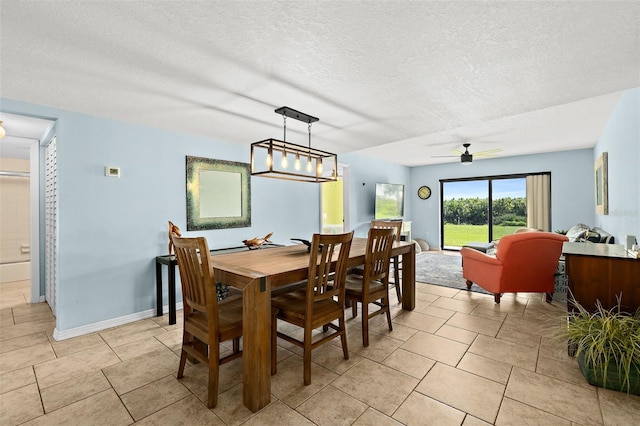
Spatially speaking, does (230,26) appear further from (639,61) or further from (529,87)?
(639,61)

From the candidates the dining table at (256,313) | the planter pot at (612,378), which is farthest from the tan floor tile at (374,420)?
the planter pot at (612,378)

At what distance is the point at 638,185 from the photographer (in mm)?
2553

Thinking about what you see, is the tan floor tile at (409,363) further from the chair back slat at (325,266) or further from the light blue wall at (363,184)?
the light blue wall at (363,184)

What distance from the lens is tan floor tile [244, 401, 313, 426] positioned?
165 centimetres

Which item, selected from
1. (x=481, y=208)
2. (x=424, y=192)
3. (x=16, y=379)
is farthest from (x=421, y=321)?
(x=424, y=192)

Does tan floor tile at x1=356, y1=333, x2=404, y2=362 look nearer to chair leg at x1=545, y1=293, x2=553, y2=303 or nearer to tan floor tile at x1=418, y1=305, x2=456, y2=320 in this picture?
tan floor tile at x1=418, y1=305, x2=456, y2=320

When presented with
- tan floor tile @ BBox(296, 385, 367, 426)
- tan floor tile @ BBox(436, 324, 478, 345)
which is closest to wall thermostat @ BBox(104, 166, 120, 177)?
tan floor tile @ BBox(296, 385, 367, 426)

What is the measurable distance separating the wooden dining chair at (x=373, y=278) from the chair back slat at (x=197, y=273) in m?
1.30

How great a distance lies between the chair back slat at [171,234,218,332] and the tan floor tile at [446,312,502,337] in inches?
96.5

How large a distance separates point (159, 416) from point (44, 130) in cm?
345

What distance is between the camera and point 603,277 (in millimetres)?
2242

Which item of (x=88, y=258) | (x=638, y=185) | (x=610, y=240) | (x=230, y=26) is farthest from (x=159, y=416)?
(x=610, y=240)

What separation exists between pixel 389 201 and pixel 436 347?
481cm

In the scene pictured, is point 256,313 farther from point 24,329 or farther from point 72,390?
point 24,329
